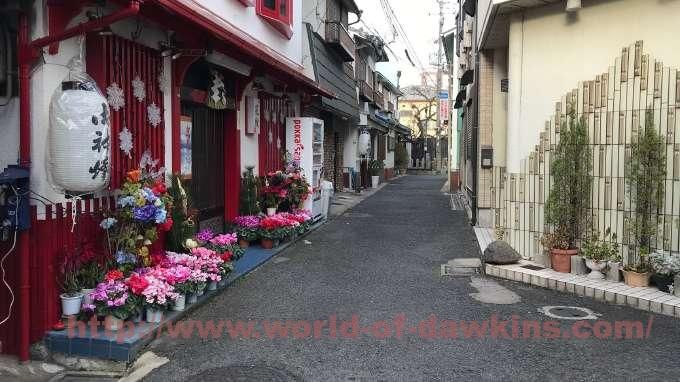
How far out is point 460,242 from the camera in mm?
11633

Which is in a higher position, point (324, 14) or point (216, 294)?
point (324, 14)

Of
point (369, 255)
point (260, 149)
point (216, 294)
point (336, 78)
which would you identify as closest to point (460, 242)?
point (369, 255)

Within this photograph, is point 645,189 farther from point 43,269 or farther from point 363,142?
point 363,142

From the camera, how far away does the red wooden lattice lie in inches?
228

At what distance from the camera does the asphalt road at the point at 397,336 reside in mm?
4848

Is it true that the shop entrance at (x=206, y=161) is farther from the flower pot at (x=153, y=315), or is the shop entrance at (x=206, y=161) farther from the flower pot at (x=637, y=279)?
the flower pot at (x=637, y=279)

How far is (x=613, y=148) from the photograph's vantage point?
7832 millimetres

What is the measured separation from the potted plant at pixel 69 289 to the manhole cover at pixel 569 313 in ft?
16.3

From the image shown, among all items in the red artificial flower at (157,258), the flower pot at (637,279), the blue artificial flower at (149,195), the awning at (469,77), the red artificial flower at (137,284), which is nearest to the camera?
the red artificial flower at (137,284)

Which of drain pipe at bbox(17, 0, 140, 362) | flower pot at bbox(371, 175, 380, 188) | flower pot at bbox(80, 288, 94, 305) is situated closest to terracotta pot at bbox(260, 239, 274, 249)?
flower pot at bbox(80, 288, 94, 305)

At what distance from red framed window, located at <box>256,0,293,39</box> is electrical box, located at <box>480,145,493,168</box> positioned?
17.0 ft

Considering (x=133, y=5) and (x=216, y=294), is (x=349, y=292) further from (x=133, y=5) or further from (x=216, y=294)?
(x=133, y=5)

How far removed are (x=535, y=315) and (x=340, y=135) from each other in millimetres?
17799

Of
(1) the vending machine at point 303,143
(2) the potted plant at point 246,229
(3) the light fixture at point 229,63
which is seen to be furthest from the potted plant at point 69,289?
(1) the vending machine at point 303,143
